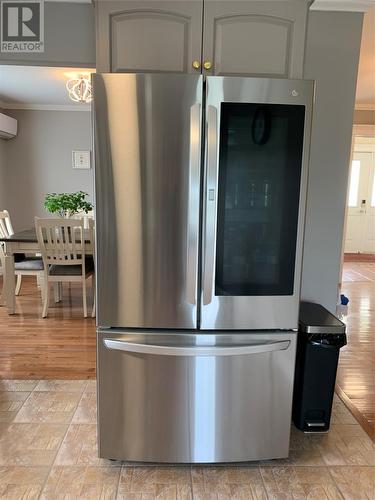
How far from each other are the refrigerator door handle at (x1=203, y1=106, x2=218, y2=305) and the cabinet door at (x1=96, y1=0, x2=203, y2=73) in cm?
38

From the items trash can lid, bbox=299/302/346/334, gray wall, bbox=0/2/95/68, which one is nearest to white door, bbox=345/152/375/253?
trash can lid, bbox=299/302/346/334

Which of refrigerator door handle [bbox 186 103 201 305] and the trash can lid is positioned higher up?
refrigerator door handle [bbox 186 103 201 305]

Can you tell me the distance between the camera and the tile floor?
1.81 meters

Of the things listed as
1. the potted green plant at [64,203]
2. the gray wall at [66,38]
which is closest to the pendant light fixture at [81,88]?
the potted green plant at [64,203]

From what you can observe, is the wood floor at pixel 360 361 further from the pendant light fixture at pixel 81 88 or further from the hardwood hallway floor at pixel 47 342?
the pendant light fixture at pixel 81 88

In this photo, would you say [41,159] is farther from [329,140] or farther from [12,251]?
[329,140]

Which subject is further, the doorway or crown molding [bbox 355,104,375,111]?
the doorway

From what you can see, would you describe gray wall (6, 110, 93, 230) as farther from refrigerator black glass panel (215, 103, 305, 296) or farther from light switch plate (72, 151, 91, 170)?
refrigerator black glass panel (215, 103, 305, 296)

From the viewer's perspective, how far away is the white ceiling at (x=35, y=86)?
4281 millimetres

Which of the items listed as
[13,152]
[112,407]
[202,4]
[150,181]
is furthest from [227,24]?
[13,152]

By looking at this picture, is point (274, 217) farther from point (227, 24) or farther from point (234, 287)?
point (227, 24)

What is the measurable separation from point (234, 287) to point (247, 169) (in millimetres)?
516

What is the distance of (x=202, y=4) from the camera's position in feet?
5.84

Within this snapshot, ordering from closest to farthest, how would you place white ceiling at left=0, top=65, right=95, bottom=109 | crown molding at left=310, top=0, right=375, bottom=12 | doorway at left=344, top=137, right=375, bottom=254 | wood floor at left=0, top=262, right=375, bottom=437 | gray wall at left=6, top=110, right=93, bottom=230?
crown molding at left=310, top=0, right=375, bottom=12, wood floor at left=0, top=262, right=375, bottom=437, white ceiling at left=0, top=65, right=95, bottom=109, gray wall at left=6, top=110, right=93, bottom=230, doorway at left=344, top=137, right=375, bottom=254
